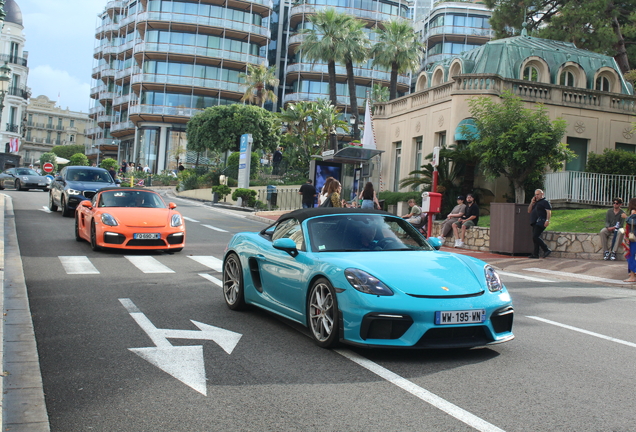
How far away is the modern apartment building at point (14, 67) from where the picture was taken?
262 feet

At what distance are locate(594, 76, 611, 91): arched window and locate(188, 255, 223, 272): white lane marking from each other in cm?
2527

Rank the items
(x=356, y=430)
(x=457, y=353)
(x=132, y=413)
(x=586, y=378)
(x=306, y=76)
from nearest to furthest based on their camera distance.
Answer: (x=356, y=430)
(x=132, y=413)
(x=586, y=378)
(x=457, y=353)
(x=306, y=76)

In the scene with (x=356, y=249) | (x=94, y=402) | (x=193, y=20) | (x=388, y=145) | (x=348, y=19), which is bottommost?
(x=94, y=402)

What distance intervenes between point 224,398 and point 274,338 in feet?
6.68

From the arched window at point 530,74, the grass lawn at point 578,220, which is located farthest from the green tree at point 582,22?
the grass lawn at point 578,220

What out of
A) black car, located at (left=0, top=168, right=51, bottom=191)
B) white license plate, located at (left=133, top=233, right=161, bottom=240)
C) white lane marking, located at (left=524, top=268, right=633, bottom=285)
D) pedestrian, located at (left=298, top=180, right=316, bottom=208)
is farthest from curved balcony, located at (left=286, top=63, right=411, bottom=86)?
white license plate, located at (left=133, top=233, right=161, bottom=240)

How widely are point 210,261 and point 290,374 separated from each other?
28.0ft

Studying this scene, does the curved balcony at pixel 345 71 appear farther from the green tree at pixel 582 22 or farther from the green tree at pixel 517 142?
the green tree at pixel 517 142

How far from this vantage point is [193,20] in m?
71.8

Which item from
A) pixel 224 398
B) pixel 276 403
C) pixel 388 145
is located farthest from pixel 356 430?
pixel 388 145

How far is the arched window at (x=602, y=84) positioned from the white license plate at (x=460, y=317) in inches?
1196

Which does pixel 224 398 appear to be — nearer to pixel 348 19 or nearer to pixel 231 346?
pixel 231 346

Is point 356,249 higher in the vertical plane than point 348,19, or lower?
lower

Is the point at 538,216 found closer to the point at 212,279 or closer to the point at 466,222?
the point at 466,222
